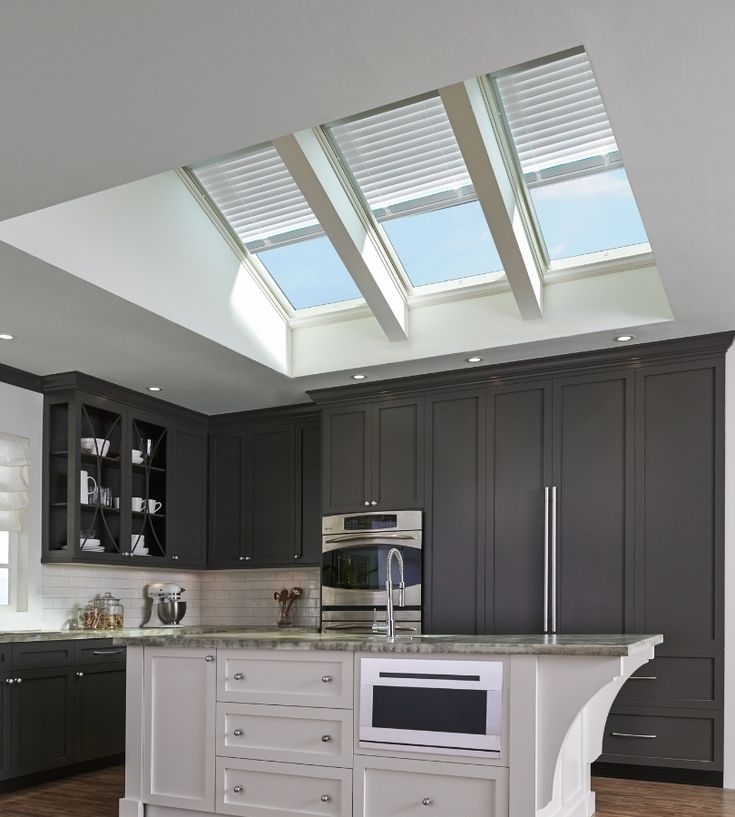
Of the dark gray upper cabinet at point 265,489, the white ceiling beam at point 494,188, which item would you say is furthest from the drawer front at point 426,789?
the dark gray upper cabinet at point 265,489

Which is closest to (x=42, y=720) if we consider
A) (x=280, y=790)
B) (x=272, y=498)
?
(x=280, y=790)

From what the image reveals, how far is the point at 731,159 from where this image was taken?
3.54 metres

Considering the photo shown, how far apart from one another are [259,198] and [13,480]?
261 cm

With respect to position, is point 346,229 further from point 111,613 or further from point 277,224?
point 111,613

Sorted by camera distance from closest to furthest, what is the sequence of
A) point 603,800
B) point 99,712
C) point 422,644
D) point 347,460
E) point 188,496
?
1. point 422,644
2. point 603,800
3. point 99,712
4. point 347,460
5. point 188,496

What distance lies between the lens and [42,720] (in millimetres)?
5555

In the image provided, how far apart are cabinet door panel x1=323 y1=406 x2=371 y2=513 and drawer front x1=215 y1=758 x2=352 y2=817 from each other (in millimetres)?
2543

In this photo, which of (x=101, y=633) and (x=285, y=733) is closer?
(x=285, y=733)

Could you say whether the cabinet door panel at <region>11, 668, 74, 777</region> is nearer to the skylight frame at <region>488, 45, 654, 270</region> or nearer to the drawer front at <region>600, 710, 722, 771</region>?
the drawer front at <region>600, 710, 722, 771</region>

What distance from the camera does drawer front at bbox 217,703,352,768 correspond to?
405 centimetres

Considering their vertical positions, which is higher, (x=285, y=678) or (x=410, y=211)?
(x=410, y=211)

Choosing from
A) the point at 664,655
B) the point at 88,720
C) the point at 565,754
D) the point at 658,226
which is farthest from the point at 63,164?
the point at 664,655

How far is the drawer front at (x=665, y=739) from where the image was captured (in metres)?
5.27

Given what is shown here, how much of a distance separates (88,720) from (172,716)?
1706 mm
